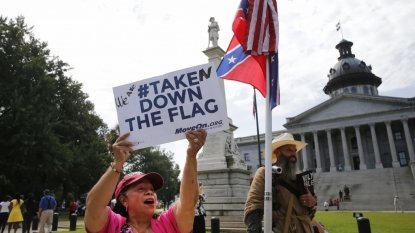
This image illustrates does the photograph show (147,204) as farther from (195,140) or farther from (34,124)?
(34,124)

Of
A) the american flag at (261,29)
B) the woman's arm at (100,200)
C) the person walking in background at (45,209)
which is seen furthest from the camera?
the person walking in background at (45,209)

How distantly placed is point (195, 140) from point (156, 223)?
30.9 inches

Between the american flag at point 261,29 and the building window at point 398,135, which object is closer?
the american flag at point 261,29

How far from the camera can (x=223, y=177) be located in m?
16.2

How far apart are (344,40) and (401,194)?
50.2 meters

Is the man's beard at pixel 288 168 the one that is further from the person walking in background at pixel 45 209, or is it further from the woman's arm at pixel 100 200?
the person walking in background at pixel 45 209

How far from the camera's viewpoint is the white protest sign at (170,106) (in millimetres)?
2893

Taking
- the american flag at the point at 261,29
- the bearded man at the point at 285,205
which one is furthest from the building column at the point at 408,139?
the bearded man at the point at 285,205

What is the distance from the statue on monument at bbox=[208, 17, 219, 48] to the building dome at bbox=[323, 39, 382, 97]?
62.1 m

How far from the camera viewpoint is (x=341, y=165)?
58.8 meters

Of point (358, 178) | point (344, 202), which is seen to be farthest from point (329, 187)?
point (344, 202)

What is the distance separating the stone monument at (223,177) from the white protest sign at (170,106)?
1326 cm

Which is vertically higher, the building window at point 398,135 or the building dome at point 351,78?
the building dome at point 351,78

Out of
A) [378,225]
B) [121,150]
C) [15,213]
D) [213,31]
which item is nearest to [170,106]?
[121,150]
